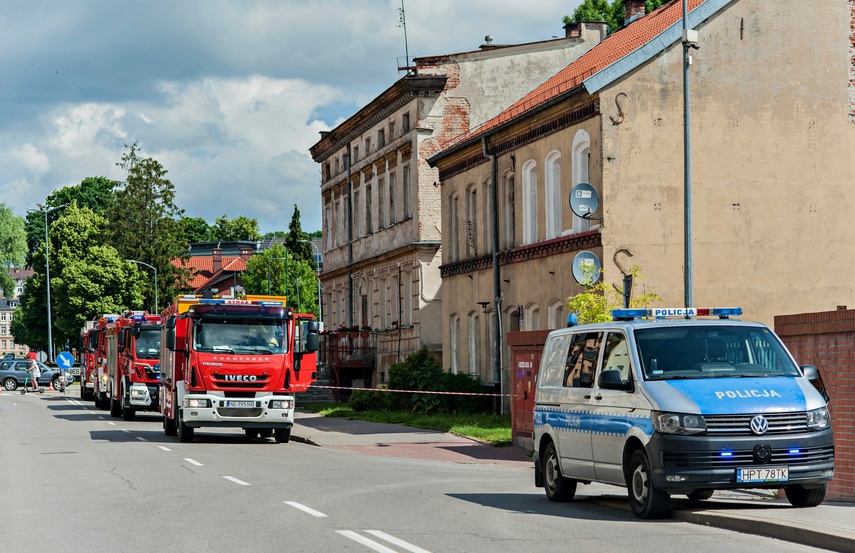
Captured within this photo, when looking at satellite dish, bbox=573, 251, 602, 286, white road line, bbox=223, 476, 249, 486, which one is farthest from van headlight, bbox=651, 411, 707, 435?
satellite dish, bbox=573, 251, 602, 286

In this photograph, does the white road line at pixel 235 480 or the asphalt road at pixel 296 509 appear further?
the white road line at pixel 235 480

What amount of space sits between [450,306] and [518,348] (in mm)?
16382

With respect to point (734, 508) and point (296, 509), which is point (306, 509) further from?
point (734, 508)

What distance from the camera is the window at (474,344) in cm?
3962

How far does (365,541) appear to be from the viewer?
1134cm

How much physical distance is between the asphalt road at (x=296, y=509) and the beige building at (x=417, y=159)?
23546mm

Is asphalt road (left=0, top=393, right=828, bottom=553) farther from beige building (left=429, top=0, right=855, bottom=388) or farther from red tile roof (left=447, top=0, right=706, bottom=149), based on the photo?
red tile roof (left=447, top=0, right=706, bottom=149)

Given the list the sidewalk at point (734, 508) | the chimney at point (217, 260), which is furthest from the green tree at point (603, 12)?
the chimney at point (217, 260)

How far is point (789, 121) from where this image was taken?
30.5m

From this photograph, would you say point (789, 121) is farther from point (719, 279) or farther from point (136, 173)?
point (136, 173)

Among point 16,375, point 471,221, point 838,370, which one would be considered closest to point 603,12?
point 471,221

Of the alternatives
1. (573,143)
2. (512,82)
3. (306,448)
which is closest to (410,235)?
(512,82)

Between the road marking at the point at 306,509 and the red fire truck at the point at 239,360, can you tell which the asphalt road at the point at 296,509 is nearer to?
the road marking at the point at 306,509

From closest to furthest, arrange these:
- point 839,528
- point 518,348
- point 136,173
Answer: point 839,528
point 518,348
point 136,173
